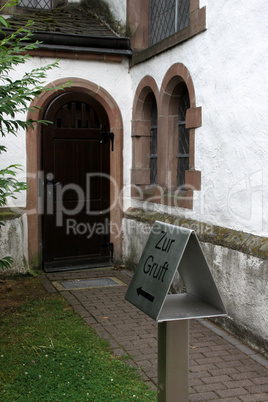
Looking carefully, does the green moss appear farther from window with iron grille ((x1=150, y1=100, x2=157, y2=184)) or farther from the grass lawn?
the grass lawn

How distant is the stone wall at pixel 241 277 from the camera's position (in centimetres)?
470

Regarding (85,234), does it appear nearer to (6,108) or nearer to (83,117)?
(83,117)

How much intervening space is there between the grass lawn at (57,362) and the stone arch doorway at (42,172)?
208 centimetres

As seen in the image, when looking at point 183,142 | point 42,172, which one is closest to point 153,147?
point 183,142

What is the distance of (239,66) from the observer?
5.17 m

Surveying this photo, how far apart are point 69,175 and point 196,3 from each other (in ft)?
11.5

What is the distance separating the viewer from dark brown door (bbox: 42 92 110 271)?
26.7 feet

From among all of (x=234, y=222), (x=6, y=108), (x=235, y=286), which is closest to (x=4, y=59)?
(x=6, y=108)

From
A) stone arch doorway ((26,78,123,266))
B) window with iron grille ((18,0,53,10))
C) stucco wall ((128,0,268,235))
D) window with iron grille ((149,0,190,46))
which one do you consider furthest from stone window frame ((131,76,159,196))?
window with iron grille ((18,0,53,10))

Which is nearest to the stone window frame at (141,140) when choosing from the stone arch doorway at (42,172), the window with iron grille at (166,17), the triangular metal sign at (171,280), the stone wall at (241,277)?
the stone arch doorway at (42,172)

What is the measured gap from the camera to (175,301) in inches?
114

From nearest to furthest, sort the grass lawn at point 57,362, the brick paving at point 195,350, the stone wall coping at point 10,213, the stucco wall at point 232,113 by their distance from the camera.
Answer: the grass lawn at point 57,362
the brick paving at point 195,350
the stucco wall at point 232,113
the stone wall coping at point 10,213

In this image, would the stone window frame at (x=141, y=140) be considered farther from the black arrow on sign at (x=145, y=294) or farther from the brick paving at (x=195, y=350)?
the black arrow on sign at (x=145, y=294)

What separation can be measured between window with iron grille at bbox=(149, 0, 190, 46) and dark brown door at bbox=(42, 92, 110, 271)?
5.02 ft
